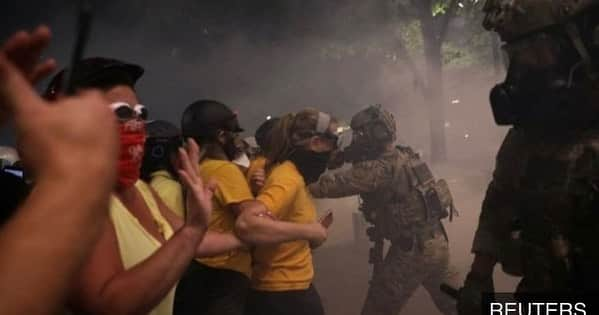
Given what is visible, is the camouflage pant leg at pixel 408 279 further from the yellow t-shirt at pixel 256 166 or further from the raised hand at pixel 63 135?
the raised hand at pixel 63 135

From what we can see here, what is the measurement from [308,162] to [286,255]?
74 centimetres

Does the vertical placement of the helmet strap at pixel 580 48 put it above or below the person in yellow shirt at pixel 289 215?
above

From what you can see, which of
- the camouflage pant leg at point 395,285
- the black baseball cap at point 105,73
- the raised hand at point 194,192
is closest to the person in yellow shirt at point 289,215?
the raised hand at point 194,192

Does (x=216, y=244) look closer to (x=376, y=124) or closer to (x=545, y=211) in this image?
(x=545, y=211)

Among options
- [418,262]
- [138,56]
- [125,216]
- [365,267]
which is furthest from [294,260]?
[138,56]

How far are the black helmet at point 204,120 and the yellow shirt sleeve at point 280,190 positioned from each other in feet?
1.71

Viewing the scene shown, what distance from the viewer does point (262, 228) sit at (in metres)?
2.81

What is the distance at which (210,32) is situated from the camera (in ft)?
73.2

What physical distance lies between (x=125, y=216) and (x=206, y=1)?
17.6 metres

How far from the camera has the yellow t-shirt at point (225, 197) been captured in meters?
2.93

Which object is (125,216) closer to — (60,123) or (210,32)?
(60,123)

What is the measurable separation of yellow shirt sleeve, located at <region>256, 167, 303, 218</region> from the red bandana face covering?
4.25ft

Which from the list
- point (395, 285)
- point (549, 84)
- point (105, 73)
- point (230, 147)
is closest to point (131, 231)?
point (105, 73)

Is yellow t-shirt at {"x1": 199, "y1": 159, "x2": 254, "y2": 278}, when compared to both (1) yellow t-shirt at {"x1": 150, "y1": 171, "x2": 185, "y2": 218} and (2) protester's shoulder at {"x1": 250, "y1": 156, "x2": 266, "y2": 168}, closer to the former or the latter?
(1) yellow t-shirt at {"x1": 150, "y1": 171, "x2": 185, "y2": 218}
